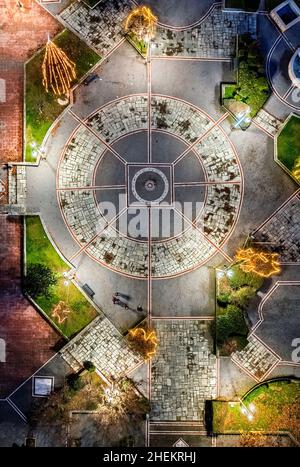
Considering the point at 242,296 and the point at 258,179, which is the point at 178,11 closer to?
the point at 258,179

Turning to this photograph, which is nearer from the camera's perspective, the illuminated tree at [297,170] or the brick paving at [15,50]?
Result: the illuminated tree at [297,170]

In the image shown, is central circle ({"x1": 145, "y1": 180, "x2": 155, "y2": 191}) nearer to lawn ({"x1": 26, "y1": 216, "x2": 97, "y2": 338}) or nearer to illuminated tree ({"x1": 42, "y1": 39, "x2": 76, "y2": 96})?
lawn ({"x1": 26, "y1": 216, "x2": 97, "y2": 338})

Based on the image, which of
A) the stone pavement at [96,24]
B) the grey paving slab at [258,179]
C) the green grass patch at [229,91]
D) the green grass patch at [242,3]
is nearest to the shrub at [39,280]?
the grey paving slab at [258,179]

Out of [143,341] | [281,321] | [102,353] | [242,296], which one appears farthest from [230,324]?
[102,353]

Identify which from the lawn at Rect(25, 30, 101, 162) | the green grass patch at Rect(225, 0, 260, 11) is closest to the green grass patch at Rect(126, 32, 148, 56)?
the lawn at Rect(25, 30, 101, 162)

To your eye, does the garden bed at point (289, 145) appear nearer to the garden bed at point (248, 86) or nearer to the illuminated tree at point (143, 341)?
the garden bed at point (248, 86)

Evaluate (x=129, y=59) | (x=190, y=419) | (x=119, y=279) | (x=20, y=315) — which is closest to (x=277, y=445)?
(x=190, y=419)
